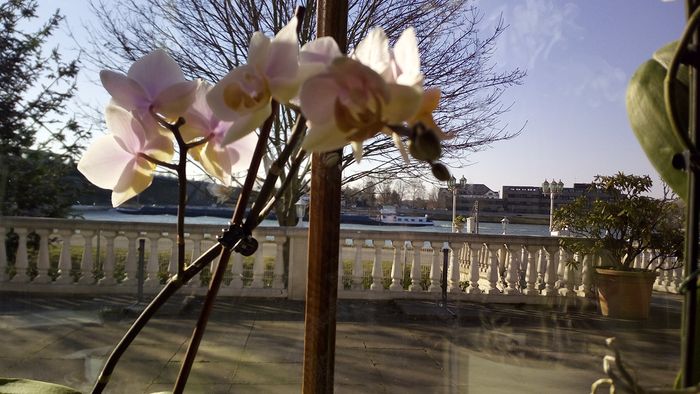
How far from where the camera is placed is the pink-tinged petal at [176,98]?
301 mm

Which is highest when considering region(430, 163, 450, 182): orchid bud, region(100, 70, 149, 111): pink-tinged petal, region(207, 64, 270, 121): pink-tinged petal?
region(100, 70, 149, 111): pink-tinged petal

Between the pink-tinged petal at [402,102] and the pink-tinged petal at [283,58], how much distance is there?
2.3 inches

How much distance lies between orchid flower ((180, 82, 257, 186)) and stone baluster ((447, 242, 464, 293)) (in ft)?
11.0

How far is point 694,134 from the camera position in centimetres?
23

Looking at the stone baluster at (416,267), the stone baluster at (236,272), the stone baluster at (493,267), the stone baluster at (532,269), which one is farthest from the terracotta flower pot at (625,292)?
the stone baluster at (236,272)

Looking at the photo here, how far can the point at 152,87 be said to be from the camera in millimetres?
310

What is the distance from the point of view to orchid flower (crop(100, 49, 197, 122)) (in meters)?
0.30

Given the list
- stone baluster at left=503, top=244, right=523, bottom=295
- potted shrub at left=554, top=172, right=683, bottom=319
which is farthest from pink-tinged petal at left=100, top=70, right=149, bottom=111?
stone baluster at left=503, top=244, right=523, bottom=295

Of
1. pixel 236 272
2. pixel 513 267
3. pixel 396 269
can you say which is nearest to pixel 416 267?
pixel 396 269

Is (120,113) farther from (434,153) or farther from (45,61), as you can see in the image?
(45,61)

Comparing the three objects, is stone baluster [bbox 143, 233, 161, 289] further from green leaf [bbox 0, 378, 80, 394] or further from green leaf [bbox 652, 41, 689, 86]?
green leaf [bbox 652, 41, 689, 86]

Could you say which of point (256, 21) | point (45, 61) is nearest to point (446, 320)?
point (256, 21)

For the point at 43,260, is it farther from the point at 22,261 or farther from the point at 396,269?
the point at 396,269

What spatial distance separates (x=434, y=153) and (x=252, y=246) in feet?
0.52
